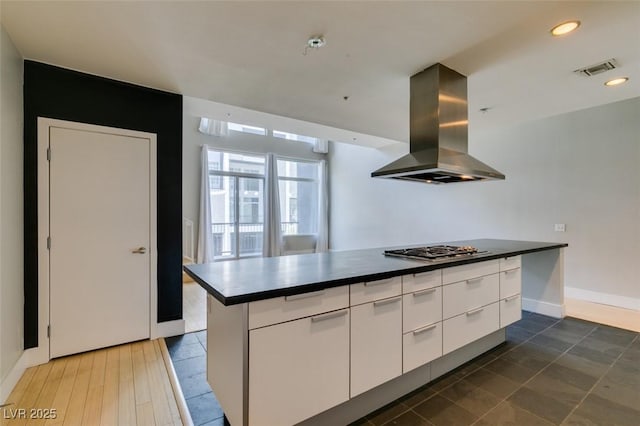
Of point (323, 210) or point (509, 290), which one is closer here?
point (509, 290)

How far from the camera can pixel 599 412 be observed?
178 centimetres

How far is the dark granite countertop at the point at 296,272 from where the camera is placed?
1.35 meters

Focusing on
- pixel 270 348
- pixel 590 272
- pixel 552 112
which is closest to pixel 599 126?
pixel 552 112

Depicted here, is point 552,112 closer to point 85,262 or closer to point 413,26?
point 413,26

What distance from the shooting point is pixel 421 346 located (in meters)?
1.93

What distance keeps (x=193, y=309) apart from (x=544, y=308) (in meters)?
4.34

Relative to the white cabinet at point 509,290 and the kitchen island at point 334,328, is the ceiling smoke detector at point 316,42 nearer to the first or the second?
the kitchen island at point 334,328

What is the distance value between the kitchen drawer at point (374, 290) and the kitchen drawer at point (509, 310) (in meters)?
1.39

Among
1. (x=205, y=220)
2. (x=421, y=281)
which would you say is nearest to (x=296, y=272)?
(x=421, y=281)

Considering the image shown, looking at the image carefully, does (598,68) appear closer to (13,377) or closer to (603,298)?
(603,298)

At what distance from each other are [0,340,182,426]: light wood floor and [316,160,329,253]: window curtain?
5.91 m

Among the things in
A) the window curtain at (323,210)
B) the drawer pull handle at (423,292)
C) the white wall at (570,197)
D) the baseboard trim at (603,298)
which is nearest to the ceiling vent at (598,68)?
the white wall at (570,197)

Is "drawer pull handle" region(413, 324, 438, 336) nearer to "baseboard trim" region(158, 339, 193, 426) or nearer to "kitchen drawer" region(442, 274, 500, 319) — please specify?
"kitchen drawer" region(442, 274, 500, 319)

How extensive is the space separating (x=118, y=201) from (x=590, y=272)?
223 inches
